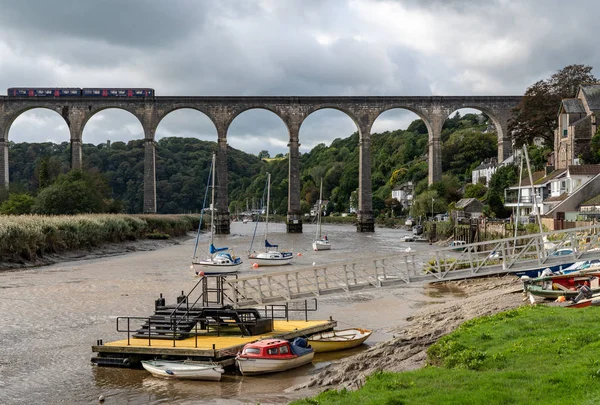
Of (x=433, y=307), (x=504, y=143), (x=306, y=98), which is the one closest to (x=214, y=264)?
(x=433, y=307)

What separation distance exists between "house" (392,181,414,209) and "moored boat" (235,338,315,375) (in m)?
108

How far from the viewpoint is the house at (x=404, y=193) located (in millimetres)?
125750

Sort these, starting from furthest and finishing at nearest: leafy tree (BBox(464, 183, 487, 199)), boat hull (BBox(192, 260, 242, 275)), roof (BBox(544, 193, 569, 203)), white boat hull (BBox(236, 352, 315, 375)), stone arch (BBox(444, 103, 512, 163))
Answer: leafy tree (BBox(464, 183, 487, 199)) → stone arch (BBox(444, 103, 512, 163)) → roof (BBox(544, 193, 569, 203)) → boat hull (BBox(192, 260, 242, 275)) → white boat hull (BBox(236, 352, 315, 375))

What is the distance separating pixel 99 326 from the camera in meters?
22.1

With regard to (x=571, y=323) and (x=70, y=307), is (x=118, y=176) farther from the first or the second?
(x=571, y=323)

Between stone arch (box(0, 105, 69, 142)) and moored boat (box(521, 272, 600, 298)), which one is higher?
stone arch (box(0, 105, 69, 142))

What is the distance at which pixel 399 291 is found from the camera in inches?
1193

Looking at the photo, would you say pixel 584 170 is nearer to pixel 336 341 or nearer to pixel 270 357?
pixel 336 341

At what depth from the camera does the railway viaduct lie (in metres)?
85.1

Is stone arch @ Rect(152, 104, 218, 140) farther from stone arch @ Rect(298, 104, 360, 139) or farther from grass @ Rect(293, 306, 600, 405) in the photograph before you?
grass @ Rect(293, 306, 600, 405)

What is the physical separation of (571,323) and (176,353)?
29.6 feet

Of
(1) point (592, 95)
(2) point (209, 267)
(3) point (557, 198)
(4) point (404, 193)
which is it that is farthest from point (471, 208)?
(4) point (404, 193)

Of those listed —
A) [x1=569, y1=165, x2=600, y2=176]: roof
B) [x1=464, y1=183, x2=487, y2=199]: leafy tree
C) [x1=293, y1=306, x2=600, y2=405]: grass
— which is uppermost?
[x1=569, y1=165, x2=600, y2=176]: roof

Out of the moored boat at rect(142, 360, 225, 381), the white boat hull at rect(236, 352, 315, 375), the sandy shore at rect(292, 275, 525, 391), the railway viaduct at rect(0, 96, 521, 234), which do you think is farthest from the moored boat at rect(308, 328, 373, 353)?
the railway viaduct at rect(0, 96, 521, 234)
